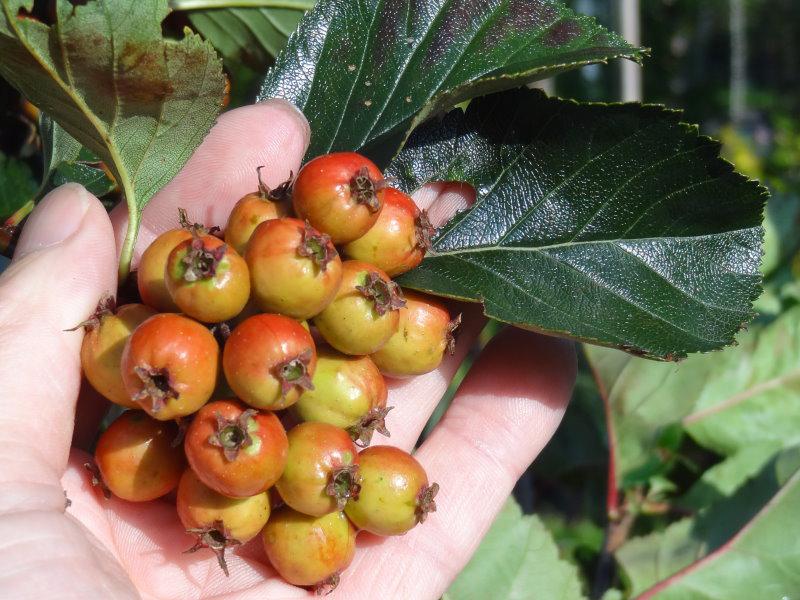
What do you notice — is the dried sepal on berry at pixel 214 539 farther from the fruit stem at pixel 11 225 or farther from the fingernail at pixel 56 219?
the fruit stem at pixel 11 225

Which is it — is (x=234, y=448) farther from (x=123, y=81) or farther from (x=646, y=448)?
(x=646, y=448)

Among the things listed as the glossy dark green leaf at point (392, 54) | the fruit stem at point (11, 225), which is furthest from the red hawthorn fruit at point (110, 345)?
the glossy dark green leaf at point (392, 54)

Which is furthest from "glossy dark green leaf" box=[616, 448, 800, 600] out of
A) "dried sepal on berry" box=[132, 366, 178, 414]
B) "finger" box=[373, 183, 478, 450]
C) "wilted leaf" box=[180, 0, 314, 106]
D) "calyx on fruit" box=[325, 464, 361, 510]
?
"wilted leaf" box=[180, 0, 314, 106]

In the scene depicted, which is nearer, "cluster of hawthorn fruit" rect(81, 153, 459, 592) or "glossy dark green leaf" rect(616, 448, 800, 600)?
"cluster of hawthorn fruit" rect(81, 153, 459, 592)

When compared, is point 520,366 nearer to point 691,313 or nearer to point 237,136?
point 691,313

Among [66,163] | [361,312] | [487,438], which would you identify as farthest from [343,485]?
[66,163]

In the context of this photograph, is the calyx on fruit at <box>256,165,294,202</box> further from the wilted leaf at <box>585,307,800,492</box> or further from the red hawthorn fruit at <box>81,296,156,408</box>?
the wilted leaf at <box>585,307,800,492</box>
